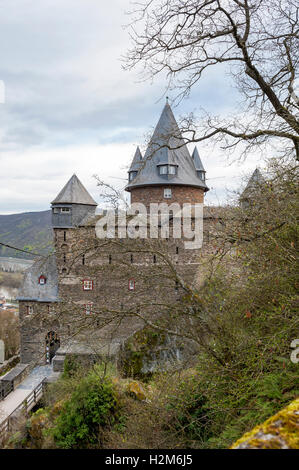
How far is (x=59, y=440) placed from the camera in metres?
9.97

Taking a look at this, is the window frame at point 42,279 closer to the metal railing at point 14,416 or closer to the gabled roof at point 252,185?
the metal railing at point 14,416

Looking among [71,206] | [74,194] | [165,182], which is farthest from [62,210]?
[165,182]

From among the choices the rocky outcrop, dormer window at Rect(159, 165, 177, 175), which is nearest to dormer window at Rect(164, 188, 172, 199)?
dormer window at Rect(159, 165, 177, 175)

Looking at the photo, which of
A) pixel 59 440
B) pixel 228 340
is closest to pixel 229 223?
pixel 228 340

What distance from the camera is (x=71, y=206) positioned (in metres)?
20.3

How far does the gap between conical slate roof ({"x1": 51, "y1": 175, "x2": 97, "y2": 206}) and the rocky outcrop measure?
19.5 metres

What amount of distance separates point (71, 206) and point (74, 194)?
0.84m

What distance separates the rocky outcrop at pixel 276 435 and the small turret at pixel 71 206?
1856cm

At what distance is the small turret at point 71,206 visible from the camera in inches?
790

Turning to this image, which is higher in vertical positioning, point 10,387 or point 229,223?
point 229,223

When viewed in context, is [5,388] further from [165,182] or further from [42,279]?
[165,182]

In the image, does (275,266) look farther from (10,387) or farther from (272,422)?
(10,387)

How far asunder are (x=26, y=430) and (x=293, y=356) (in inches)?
445

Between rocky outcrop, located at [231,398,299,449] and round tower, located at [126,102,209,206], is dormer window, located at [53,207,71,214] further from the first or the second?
rocky outcrop, located at [231,398,299,449]
